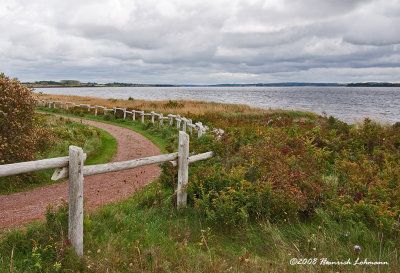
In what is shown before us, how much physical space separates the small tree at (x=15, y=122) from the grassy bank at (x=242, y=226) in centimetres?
427

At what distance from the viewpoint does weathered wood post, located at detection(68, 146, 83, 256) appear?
4.13m

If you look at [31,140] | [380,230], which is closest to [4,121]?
[31,140]

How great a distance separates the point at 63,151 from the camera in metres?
11.3

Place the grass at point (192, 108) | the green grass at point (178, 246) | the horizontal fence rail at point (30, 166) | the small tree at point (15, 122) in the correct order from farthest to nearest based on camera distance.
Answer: the grass at point (192, 108) < the small tree at point (15, 122) < the green grass at point (178, 246) < the horizontal fence rail at point (30, 166)

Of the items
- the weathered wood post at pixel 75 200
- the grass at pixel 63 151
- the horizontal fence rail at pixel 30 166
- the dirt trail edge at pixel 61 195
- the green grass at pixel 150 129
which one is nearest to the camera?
the horizontal fence rail at pixel 30 166

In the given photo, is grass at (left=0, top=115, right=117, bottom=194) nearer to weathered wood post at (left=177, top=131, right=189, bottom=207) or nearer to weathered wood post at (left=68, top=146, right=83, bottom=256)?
weathered wood post at (left=177, top=131, right=189, bottom=207)

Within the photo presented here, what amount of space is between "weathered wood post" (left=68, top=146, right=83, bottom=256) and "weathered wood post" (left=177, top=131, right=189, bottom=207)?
2.51 meters

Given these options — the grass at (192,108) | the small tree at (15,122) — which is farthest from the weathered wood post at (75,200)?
the grass at (192,108)

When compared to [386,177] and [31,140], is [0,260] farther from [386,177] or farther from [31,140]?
[386,177]

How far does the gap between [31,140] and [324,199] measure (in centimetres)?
844

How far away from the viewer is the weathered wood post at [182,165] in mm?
6328

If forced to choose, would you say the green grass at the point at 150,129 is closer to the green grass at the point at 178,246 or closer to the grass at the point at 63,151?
the grass at the point at 63,151

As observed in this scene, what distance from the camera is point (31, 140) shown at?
8.91 meters

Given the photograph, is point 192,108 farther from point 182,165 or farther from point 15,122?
point 182,165
